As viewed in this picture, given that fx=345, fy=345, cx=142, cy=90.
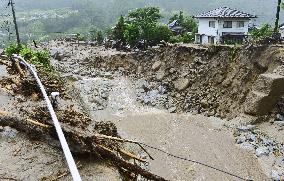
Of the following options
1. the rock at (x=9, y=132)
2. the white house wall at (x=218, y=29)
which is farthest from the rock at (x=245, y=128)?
the white house wall at (x=218, y=29)

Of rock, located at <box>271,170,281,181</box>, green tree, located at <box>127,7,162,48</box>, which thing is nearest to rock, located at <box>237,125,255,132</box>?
rock, located at <box>271,170,281,181</box>

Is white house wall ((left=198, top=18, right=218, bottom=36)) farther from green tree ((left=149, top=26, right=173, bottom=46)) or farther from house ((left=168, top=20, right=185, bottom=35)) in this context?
house ((left=168, top=20, right=185, bottom=35))

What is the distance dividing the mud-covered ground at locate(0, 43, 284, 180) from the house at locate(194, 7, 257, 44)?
13281 mm

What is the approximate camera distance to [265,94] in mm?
23234

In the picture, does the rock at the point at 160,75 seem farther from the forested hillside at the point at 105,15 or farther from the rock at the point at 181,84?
the forested hillside at the point at 105,15

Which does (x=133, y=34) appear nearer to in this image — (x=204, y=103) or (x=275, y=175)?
(x=204, y=103)

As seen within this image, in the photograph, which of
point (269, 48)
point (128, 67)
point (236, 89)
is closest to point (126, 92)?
point (128, 67)

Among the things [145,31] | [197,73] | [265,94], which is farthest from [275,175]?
[145,31]

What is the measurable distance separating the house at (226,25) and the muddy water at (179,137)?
16.8m

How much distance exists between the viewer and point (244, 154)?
1959 cm

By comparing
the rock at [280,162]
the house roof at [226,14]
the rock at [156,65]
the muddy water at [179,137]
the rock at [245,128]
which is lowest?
the muddy water at [179,137]

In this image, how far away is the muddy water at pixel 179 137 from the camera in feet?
57.8

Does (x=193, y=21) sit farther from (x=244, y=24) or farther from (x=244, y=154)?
(x=244, y=154)

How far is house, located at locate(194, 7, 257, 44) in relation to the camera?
43.4m
